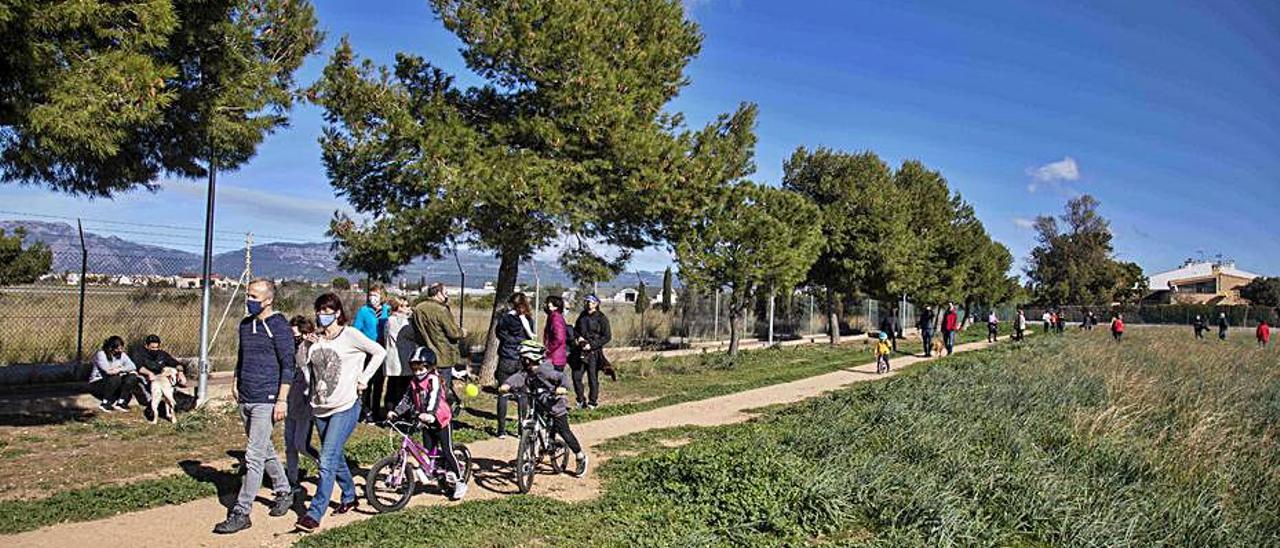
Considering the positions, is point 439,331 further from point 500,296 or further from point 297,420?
point 500,296

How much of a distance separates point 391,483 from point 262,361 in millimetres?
1373

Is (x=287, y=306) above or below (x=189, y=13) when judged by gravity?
below

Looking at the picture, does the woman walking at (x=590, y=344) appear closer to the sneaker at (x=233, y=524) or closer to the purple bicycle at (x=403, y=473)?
the purple bicycle at (x=403, y=473)

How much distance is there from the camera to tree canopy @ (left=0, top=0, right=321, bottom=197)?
6.52 meters

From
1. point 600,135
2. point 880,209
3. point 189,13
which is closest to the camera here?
point 189,13

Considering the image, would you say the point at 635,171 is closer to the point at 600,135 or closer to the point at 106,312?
the point at 600,135

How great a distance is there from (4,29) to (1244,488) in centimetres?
1142

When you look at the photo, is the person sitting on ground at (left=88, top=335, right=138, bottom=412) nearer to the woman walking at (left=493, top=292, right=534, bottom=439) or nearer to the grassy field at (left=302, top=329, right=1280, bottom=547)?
the woman walking at (left=493, top=292, right=534, bottom=439)

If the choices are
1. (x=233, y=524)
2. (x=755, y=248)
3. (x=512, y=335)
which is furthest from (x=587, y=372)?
(x=755, y=248)

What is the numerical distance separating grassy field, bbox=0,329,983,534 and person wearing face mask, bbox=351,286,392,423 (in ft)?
1.10

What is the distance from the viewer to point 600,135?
13359 mm

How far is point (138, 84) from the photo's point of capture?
6863mm

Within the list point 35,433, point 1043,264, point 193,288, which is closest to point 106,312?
point 193,288

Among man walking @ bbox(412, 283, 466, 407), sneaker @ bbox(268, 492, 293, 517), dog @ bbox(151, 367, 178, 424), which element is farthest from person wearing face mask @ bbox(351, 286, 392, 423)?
sneaker @ bbox(268, 492, 293, 517)
